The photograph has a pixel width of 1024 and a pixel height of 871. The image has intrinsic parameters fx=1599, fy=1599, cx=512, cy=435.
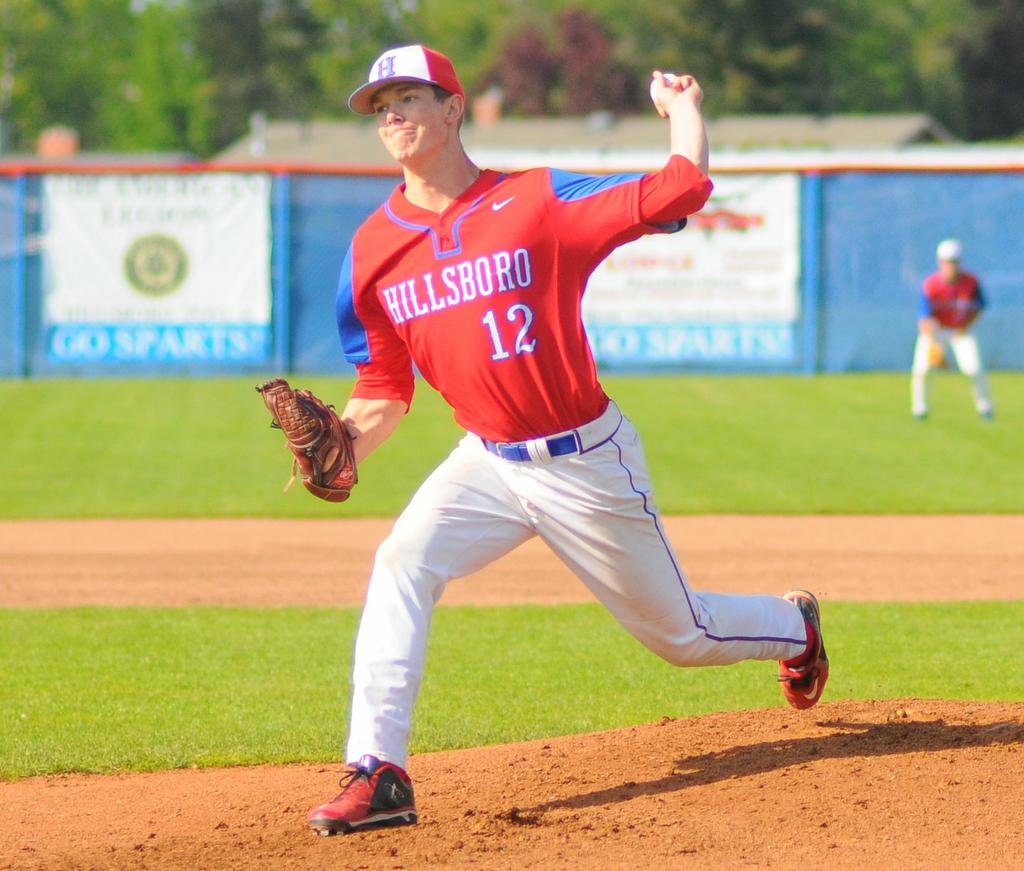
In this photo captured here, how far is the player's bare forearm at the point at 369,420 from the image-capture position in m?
4.74

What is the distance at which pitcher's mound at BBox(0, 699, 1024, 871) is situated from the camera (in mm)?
4031

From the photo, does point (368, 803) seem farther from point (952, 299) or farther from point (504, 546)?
point (952, 299)

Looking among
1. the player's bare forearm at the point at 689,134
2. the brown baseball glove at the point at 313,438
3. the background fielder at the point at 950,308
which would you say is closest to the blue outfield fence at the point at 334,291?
the background fielder at the point at 950,308

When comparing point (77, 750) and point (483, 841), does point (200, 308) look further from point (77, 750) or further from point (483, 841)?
point (483, 841)

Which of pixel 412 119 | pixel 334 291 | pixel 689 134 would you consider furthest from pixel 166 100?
pixel 689 134

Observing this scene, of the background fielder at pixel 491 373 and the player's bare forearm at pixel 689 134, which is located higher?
the player's bare forearm at pixel 689 134

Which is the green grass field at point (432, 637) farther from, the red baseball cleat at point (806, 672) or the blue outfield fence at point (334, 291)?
the blue outfield fence at point (334, 291)

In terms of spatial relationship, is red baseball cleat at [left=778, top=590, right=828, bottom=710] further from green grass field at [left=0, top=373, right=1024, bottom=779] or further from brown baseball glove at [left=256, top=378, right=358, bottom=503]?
brown baseball glove at [left=256, top=378, right=358, bottom=503]

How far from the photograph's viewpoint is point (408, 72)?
430 centimetres

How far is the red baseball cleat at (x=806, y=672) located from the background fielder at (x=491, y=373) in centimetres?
65

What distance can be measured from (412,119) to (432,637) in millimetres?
3671

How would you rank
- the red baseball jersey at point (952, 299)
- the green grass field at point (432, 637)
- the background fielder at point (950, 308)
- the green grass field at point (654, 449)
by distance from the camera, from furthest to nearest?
the red baseball jersey at point (952, 299) < the background fielder at point (950, 308) < the green grass field at point (654, 449) < the green grass field at point (432, 637)

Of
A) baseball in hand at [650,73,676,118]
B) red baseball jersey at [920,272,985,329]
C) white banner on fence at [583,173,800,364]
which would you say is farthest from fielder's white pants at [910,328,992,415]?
baseball in hand at [650,73,676,118]

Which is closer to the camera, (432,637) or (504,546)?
(504,546)
